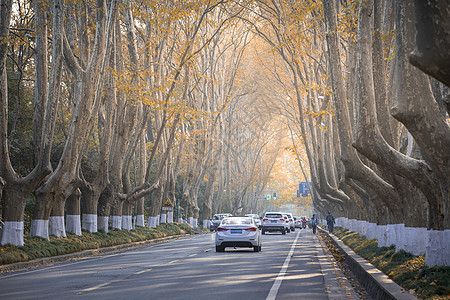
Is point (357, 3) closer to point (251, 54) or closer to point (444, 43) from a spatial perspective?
point (444, 43)

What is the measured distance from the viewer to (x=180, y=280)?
13.6 metres

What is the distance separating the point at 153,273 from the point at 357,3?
27.0ft

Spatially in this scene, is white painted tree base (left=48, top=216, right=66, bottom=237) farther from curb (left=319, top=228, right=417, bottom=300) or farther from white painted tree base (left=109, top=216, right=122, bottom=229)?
curb (left=319, top=228, right=417, bottom=300)

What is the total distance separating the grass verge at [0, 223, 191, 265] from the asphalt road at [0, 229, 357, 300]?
97cm

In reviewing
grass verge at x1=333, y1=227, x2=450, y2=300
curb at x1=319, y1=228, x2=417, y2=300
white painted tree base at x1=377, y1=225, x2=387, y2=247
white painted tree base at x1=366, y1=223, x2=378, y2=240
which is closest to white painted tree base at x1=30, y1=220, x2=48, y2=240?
curb at x1=319, y1=228, x2=417, y2=300

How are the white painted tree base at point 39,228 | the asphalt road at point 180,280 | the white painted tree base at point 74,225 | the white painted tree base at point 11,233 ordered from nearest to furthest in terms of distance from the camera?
the asphalt road at point 180,280, the white painted tree base at point 11,233, the white painted tree base at point 39,228, the white painted tree base at point 74,225

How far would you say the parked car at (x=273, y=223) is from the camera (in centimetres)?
4953

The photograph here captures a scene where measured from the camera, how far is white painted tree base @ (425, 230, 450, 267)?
1170cm

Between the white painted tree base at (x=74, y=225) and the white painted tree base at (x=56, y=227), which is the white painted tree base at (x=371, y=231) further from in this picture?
the white painted tree base at (x=56, y=227)

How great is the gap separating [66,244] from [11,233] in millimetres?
2967

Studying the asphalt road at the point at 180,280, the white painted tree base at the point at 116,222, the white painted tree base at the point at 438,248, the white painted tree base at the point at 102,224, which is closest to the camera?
the asphalt road at the point at 180,280

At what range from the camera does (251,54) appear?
55406 millimetres

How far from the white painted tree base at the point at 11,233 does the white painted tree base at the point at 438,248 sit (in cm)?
1262

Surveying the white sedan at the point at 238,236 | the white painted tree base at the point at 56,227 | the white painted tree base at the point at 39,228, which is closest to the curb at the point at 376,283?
the white sedan at the point at 238,236
